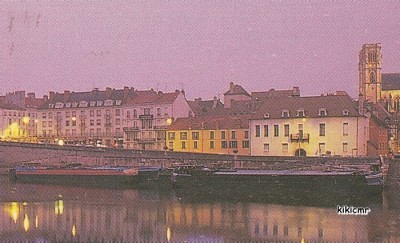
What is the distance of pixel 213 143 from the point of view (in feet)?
290

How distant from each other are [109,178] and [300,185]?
65.0 ft

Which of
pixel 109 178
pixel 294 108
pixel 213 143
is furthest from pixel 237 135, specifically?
pixel 109 178

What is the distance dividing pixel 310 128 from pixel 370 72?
8008 cm

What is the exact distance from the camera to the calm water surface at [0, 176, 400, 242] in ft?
87.6

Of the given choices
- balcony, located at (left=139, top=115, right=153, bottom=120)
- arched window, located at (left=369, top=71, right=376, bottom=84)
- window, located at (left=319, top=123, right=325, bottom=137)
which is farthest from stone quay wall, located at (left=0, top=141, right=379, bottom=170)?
arched window, located at (left=369, top=71, right=376, bottom=84)

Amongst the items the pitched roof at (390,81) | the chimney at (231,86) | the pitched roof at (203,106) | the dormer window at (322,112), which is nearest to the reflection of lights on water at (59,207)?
the dormer window at (322,112)

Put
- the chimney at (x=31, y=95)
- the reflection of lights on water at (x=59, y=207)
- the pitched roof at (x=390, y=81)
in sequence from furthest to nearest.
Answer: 1. the pitched roof at (x=390, y=81)
2. the chimney at (x=31, y=95)
3. the reflection of lights on water at (x=59, y=207)

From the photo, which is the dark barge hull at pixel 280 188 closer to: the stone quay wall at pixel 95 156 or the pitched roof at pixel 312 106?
the stone quay wall at pixel 95 156

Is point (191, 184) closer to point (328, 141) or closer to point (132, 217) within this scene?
point (132, 217)

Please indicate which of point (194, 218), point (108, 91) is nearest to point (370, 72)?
point (108, 91)

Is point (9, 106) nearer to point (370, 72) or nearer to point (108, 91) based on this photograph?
point (108, 91)

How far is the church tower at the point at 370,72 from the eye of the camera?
147m

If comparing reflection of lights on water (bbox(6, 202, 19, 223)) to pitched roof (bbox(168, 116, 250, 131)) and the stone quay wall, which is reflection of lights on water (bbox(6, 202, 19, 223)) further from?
pitched roof (bbox(168, 116, 250, 131))

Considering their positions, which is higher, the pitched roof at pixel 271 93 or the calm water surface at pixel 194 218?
the pitched roof at pixel 271 93
